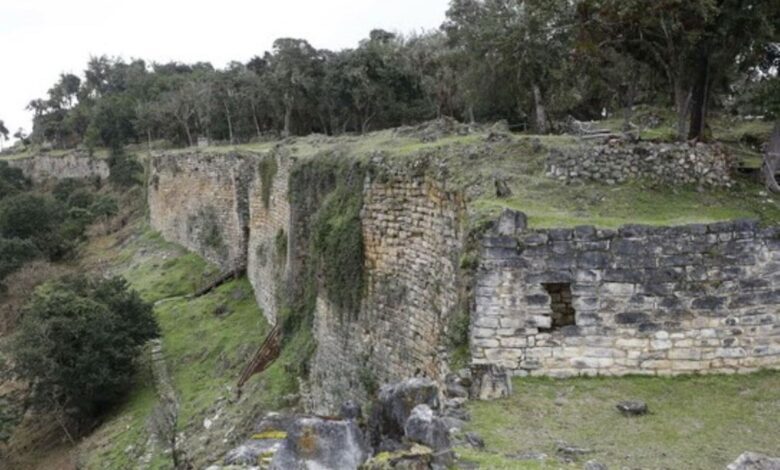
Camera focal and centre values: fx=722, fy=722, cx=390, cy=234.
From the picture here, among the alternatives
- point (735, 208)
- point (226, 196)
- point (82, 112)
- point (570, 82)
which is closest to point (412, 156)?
point (735, 208)

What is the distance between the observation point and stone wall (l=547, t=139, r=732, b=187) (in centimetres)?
1099

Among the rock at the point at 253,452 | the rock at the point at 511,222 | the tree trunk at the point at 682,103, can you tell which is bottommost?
the rock at the point at 253,452

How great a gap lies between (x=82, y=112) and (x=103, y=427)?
60.9 metres

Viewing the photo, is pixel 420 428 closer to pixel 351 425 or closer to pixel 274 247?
pixel 351 425

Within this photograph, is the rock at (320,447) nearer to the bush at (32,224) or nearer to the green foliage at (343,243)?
the green foliage at (343,243)

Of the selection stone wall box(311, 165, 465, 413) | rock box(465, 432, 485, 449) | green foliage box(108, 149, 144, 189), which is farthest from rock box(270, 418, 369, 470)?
green foliage box(108, 149, 144, 189)

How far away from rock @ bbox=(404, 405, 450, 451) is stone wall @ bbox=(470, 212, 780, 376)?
2.35 m

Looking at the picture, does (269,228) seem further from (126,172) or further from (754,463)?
(126,172)

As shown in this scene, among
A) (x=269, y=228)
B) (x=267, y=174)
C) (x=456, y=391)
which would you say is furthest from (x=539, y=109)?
(x=456, y=391)

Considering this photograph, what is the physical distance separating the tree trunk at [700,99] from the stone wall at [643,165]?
78.7 inches

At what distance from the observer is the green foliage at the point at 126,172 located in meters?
53.5

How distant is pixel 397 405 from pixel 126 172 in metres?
52.1

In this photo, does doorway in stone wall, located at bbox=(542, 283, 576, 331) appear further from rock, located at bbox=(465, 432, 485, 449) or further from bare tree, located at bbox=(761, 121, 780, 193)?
bare tree, located at bbox=(761, 121, 780, 193)

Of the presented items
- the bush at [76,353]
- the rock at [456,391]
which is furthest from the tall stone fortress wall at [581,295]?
the bush at [76,353]
